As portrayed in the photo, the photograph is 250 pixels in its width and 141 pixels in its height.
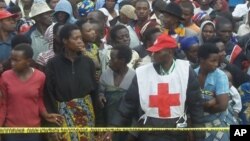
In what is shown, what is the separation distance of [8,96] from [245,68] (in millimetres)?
3434

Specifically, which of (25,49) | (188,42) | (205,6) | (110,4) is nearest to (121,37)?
(188,42)

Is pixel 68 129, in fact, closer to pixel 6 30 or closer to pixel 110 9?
pixel 6 30

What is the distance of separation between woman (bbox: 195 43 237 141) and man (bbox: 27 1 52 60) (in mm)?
2104

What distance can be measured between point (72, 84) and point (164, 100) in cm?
102

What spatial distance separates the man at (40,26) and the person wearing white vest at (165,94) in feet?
6.32

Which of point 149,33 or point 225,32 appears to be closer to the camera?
point 149,33

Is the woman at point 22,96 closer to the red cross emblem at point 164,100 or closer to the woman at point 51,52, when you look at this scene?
the woman at point 51,52

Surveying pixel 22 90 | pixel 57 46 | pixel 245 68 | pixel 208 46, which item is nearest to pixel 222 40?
pixel 245 68

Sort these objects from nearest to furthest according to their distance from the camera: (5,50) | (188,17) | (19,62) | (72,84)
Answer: (19,62)
(72,84)
(5,50)
(188,17)

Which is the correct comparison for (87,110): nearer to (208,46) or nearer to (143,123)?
(143,123)

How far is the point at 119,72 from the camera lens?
27.7ft

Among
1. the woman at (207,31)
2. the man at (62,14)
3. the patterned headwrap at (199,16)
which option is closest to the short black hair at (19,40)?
the man at (62,14)

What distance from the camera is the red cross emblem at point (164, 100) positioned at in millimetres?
7484

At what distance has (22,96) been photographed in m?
7.59
